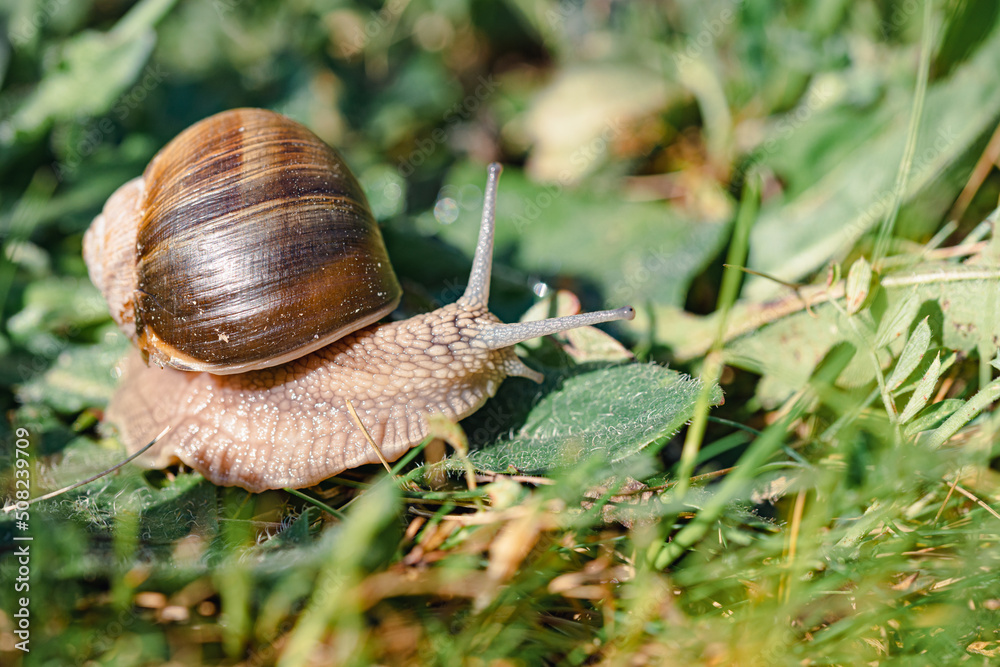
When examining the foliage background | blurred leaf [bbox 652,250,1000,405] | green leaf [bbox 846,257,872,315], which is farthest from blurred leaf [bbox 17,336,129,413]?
green leaf [bbox 846,257,872,315]

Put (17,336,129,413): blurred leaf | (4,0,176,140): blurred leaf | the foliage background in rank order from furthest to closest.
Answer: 1. (4,0,176,140): blurred leaf
2. (17,336,129,413): blurred leaf
3. the foliage background

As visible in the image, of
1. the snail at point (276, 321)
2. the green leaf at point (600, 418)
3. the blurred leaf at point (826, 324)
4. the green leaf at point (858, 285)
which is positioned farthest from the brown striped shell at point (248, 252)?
the green leaf at point (858, 285)

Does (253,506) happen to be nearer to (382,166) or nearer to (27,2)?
(382,166)

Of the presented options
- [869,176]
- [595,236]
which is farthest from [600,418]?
[869,176]

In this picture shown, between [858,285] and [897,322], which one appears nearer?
[897,322]

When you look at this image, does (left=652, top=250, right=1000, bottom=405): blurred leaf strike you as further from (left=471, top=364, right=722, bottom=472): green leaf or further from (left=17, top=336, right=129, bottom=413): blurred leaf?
(left=17, top=336, right=129, bottom=413): blurred leaf

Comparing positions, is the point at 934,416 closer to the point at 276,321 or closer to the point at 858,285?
the point at 858,285
